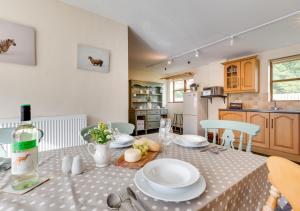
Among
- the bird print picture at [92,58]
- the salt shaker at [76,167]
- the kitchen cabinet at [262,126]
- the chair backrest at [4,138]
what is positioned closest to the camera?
the salt shaker at [76,167]

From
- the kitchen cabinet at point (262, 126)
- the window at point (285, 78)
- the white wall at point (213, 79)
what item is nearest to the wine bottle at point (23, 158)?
the kitchen cabinet at point (262, 126)

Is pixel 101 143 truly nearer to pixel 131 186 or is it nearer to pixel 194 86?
pixel 131 186

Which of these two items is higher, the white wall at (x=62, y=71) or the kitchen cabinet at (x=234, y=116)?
the white wall at (x=62, y=71)

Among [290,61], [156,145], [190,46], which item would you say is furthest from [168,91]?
[156,145]

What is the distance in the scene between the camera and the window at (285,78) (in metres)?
3.25

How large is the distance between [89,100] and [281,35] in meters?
3.68

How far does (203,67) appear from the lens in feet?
16.7

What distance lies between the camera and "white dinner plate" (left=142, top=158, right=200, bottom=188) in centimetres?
61

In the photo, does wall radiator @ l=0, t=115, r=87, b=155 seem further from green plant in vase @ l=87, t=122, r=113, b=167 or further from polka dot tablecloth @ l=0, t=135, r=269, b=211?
green plant in vase @ l=87, t=122, r=113, b=167

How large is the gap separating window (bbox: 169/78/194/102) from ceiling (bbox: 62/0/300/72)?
7.40 ft

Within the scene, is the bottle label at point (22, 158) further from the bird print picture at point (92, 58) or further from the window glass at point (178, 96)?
the window glass at point (178, 96)

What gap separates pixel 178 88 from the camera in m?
6.25

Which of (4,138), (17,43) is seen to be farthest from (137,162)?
(17,43)

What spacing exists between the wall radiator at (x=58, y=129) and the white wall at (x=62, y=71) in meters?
0.10
